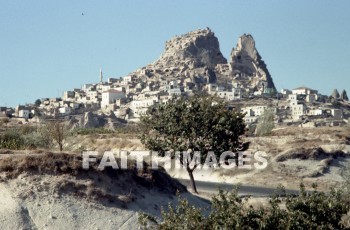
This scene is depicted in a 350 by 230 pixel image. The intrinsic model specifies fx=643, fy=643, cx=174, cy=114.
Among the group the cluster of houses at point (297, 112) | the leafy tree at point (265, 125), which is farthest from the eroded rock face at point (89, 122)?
the leafy tree at point (265, 125)

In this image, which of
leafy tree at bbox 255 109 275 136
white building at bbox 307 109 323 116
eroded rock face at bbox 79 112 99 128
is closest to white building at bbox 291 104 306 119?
white building at bbox 307 109 323 116

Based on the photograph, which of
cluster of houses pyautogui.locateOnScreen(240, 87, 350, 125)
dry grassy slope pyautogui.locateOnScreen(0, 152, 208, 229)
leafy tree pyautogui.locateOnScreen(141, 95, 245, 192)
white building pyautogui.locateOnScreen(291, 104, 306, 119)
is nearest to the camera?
dry grassy slope pyautogui.locateOnScreen(0, 152, 208, 229)

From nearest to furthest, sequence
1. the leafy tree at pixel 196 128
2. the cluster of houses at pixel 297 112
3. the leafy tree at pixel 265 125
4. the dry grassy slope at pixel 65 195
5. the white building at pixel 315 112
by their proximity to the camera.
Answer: the dry grassy slope at pixel 65 195 → the leafy tree at pixel 196 128 → the leafy tree at pixel 265 125 → the cluster of houses at pixel 297 112 → the white building at pixel 315 112

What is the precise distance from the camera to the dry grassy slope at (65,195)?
91.7 ft

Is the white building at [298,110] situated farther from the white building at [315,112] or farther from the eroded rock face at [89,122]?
the eroded rock face at [89,122]

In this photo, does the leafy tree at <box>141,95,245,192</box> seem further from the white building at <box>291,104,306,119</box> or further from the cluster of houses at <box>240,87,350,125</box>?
the white building at <box>291,104,306,119</box>

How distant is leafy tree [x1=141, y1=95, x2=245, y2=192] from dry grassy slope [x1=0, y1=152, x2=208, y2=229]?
796 cm

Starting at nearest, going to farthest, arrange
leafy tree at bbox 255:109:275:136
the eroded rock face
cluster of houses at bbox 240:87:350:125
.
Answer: leafy tree at bbox 255:109:275:136 < the eroded rock face < cluster of houses at bbox 240:87:350:125

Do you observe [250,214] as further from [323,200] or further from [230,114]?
[230,114]

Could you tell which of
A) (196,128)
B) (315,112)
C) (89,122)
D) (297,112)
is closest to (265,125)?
(196,128)

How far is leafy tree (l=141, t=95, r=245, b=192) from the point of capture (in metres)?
41.3

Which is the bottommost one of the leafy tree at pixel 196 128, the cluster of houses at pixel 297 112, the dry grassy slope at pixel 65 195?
the dry grassy slope at pixel 65 195

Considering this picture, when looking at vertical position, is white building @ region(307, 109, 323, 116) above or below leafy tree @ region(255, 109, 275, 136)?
above

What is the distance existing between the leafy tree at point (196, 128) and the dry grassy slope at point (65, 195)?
7958mm
